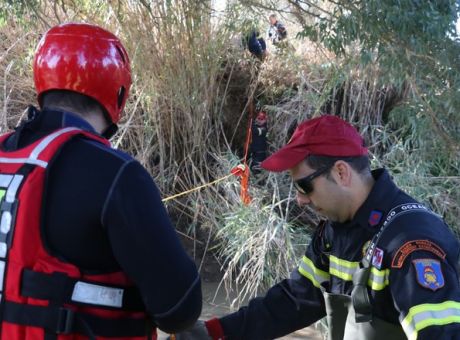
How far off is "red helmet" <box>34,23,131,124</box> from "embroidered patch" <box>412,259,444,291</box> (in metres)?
1.00

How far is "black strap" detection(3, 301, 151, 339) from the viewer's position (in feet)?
5.07

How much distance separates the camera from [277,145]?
758 cm

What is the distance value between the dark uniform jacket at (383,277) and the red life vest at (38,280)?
0.83 m

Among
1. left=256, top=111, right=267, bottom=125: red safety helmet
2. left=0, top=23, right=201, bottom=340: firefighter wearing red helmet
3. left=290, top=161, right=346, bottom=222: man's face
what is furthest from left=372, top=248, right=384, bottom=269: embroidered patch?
left=256, top=111, right=267, bottom=125: red safety helmet

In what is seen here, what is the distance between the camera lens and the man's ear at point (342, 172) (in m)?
2.24

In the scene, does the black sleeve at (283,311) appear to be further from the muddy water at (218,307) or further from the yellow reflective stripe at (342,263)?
the muddy water at (218,307)

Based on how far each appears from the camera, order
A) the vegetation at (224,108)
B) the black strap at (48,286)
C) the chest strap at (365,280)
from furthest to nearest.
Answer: the vegetation at (224,108), the chest strap at (365,280), the black strap at (48,286)

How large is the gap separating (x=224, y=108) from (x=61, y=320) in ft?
20.9

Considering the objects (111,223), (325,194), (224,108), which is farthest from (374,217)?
(224,108)

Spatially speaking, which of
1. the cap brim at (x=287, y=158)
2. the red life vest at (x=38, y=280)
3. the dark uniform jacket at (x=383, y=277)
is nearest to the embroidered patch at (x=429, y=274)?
the dark uniform jacket at (x=383, y=277)

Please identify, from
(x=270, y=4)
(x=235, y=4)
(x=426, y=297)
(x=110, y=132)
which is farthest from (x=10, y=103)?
(x=426, y=297)

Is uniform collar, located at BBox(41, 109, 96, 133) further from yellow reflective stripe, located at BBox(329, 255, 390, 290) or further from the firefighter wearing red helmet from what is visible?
yellow reflective stripe, located at BBox(329, 255, 390, 290)

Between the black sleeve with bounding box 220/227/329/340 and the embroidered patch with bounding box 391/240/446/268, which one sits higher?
the embroidered patch with bounding box 391/240/446/268

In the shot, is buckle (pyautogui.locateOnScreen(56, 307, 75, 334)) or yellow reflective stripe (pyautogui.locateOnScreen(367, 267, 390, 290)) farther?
→ yellow reflective stripe (pyautogui.locateOnScreen(367, 267, 390, 290))
